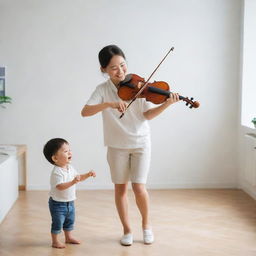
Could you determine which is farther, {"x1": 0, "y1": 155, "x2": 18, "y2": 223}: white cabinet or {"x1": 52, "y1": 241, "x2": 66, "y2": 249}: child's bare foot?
{"x1": 0, "y1": 155, "x2": 18, "y2": 223}: white cabinet

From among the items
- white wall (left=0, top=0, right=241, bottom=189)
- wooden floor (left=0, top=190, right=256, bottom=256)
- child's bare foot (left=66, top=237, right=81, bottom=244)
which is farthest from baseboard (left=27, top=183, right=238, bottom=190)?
child's bare foot (left=66, top=237, right=81, bottom=244)

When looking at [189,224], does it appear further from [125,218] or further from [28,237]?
[28,237]

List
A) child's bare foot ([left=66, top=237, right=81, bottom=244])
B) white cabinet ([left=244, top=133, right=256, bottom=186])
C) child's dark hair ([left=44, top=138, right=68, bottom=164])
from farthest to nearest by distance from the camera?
1. white cabinet ([left=244, top=133, right=256, bottom=186])
2. child's bare foot ([left=66, top=237, right=81, bottom=244])
3. child's dark hair ([left=44, top=138, right=68, bottom=164])

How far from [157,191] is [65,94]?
1.27 m

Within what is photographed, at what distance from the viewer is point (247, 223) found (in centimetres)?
337

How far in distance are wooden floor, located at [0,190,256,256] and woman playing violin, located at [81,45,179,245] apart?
19 centimetres

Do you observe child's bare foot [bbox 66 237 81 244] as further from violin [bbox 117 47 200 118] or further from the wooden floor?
violin [bbox 117 47 200 118]

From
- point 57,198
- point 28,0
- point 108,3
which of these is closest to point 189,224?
point 57,198

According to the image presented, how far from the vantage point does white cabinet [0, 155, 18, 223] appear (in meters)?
3.40

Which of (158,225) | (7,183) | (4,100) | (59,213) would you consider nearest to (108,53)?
(59,213)

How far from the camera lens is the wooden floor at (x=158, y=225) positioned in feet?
9.21

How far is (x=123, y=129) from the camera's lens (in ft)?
9.17

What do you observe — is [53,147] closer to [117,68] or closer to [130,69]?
[117,68]

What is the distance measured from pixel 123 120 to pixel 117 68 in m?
0.31
